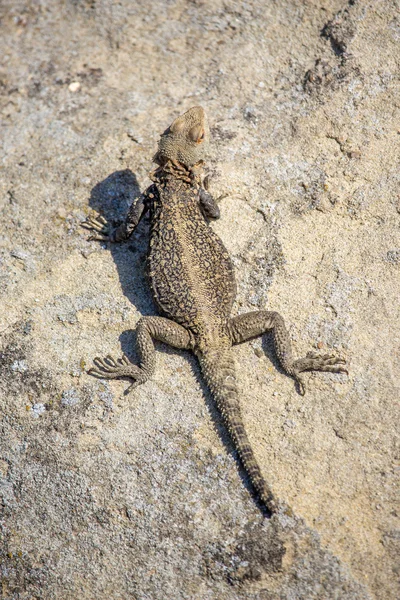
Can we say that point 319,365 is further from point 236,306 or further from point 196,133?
point 196,133

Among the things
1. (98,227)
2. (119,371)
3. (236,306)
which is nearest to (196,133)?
(98,227)

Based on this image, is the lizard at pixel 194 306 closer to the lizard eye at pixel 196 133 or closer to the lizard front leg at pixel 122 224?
the lizard eye at pixel 196 133

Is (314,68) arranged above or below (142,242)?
above

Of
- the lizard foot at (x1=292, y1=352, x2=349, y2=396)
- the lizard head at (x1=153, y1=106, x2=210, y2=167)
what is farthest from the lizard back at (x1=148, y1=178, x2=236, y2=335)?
the lizard foot at (x1=292, y1=352, x2=349, y2=396)

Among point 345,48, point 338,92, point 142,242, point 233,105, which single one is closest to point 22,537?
point 142,242

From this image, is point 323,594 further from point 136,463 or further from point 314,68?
point 314,68

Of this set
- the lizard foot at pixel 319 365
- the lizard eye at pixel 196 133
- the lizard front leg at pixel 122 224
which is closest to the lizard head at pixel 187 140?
the lizard eye at pixel 196 133
